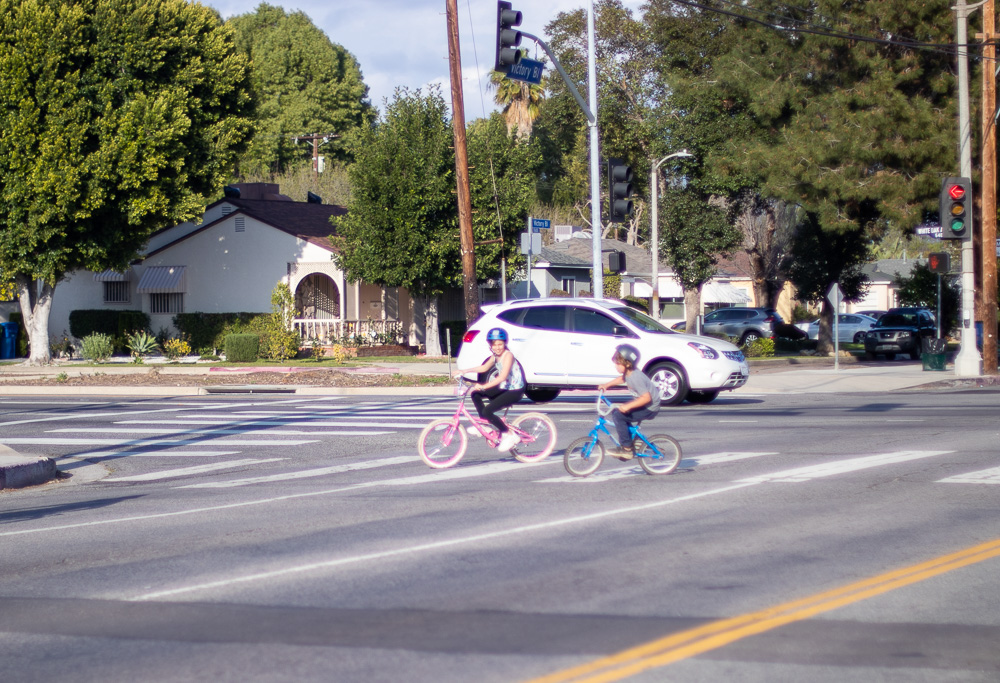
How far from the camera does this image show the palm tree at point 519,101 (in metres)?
55.6

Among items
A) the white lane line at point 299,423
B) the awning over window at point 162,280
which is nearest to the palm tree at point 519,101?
the awning over window at point 162,280

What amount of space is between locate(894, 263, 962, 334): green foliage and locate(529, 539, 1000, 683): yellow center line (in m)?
32.8

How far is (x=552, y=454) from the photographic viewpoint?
1270 cm

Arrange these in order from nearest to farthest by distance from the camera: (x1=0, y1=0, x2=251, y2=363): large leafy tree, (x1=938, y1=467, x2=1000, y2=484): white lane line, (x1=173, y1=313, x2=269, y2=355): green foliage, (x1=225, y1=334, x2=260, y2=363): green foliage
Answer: (x1=938, y1=467, x2=1000, y2=484): white lane line → (x1=0, y1=0, x2=251, y2=363): large leafy tree → (x1=225, y1=334, x2=260, y2=363): green foliage → (x1=173, y1=313, x2=269, y2=355): green foliage

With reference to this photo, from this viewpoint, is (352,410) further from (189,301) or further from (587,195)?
(587,195)

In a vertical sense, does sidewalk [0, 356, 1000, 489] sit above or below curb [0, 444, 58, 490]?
above

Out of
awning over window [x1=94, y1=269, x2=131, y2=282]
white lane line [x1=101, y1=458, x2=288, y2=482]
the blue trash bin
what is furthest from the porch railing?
white lane line [x1=101, y1=458, x2=288, y2=482]

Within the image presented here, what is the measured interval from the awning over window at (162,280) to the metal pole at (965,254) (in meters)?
25.3

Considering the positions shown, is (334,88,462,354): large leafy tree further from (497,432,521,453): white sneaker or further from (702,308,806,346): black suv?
(497,432,521,453): white sneaker

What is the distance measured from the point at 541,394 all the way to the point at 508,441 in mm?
7819

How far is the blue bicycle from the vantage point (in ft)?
35.7

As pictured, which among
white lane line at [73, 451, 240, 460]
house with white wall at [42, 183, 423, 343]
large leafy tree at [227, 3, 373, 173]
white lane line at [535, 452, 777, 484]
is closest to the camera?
white lane line at [535, 452, 777, 484]

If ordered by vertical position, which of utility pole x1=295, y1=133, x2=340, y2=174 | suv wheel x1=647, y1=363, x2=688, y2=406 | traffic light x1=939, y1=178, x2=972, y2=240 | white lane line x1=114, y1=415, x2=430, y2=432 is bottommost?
white lane line x1=114, y1=415, x2=430, y2=432

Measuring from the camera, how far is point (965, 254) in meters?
25.2
